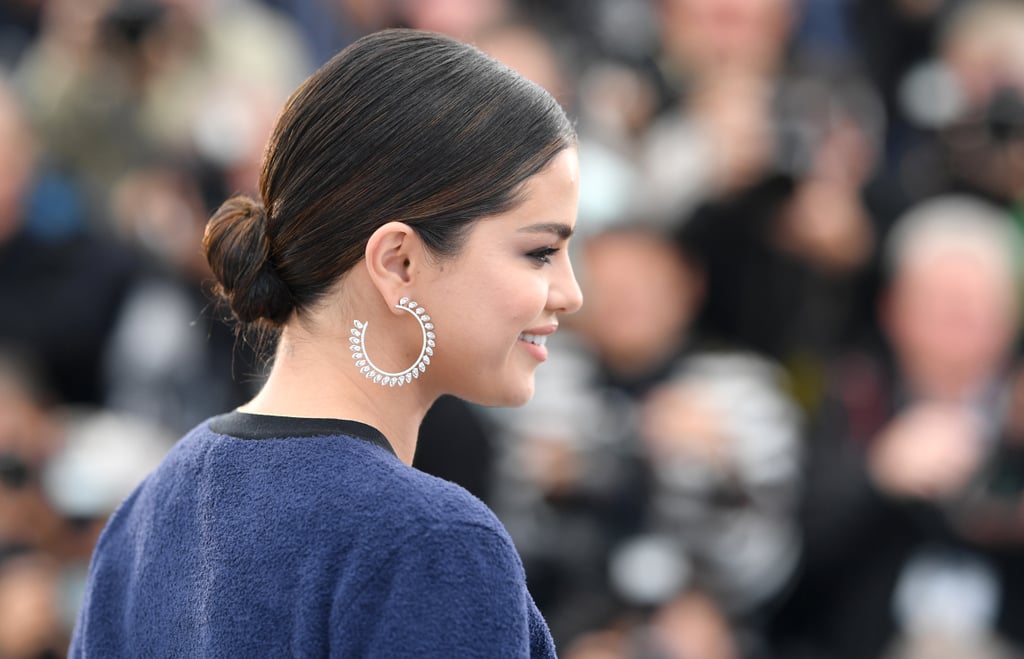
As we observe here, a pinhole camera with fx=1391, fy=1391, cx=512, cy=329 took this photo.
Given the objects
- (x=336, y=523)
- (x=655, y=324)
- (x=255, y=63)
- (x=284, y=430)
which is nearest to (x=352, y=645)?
(x=336, y=523)

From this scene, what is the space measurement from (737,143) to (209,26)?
5.77 feet

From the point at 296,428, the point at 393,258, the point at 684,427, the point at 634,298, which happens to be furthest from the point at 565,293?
the point at 634,298

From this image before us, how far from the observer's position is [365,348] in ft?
4.64

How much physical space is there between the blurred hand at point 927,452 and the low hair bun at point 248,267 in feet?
8.76

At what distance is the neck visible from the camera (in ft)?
4.54

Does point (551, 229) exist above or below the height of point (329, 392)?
above

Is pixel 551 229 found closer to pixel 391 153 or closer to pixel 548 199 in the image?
pixel 548 199

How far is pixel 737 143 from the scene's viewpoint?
424 centimetres

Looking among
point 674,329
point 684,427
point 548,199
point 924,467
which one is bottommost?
point 924,467

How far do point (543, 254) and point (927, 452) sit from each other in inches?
105

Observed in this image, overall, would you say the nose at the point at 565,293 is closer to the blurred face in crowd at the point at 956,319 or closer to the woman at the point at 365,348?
the woman at the point at 365,348

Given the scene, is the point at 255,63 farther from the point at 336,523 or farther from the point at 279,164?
the point at 336,523

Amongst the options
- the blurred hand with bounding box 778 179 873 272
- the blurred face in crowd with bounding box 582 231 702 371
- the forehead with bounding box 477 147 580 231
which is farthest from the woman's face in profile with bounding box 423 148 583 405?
the blurred hand with bounding box 778 179 873 272

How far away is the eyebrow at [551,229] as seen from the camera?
4.58 ft
